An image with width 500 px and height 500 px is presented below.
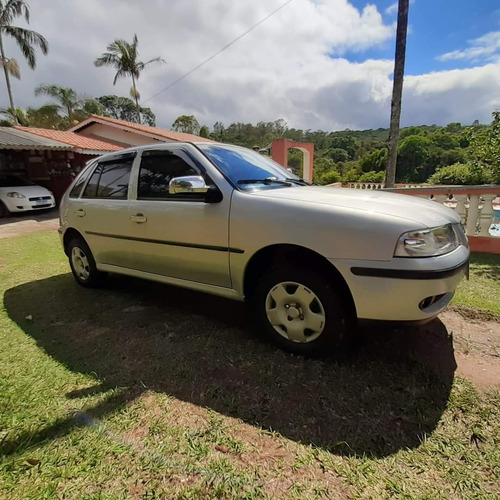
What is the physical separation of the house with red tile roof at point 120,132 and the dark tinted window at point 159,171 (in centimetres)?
1279

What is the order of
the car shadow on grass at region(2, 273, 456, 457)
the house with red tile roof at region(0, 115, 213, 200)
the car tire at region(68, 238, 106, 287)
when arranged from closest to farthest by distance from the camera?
the car shadow on grass at region(2, 273, 456, 457) < the car tire at region(68, 238, 106, 287) < the house with red tile roof at region(0, 115, 213, 200)

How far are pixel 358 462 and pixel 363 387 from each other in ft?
1.83

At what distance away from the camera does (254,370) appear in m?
2.30

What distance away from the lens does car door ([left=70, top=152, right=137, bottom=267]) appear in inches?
130

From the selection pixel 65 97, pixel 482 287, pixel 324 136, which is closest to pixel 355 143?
pixel 324 136

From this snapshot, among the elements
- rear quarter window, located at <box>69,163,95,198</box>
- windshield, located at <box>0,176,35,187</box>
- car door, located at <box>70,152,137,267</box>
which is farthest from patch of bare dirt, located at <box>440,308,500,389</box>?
windshield, located at <box>0,176,35,187</box>

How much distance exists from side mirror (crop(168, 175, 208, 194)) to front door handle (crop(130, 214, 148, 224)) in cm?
63

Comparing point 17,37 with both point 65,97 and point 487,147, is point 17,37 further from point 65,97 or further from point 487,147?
point 487,147

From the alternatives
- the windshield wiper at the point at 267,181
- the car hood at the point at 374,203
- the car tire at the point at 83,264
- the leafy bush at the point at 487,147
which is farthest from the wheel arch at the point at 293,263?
the leafy bush at the point at 487,147

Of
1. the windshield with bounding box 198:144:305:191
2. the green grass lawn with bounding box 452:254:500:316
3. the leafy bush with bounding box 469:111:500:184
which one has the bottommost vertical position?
the green grass lawn with bounding box 452:254:500:316

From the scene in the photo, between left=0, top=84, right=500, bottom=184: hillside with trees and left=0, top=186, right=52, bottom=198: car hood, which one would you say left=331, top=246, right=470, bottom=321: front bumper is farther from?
left=0, top=186, right=52, bottom=198: car hood

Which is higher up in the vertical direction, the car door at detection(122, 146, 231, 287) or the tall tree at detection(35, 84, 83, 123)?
the tall tree at detection(35, 84, 83, 123)

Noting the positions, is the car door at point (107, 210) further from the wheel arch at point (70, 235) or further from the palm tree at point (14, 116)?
the palm tree at point (14, 116)

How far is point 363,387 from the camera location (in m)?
2.08
